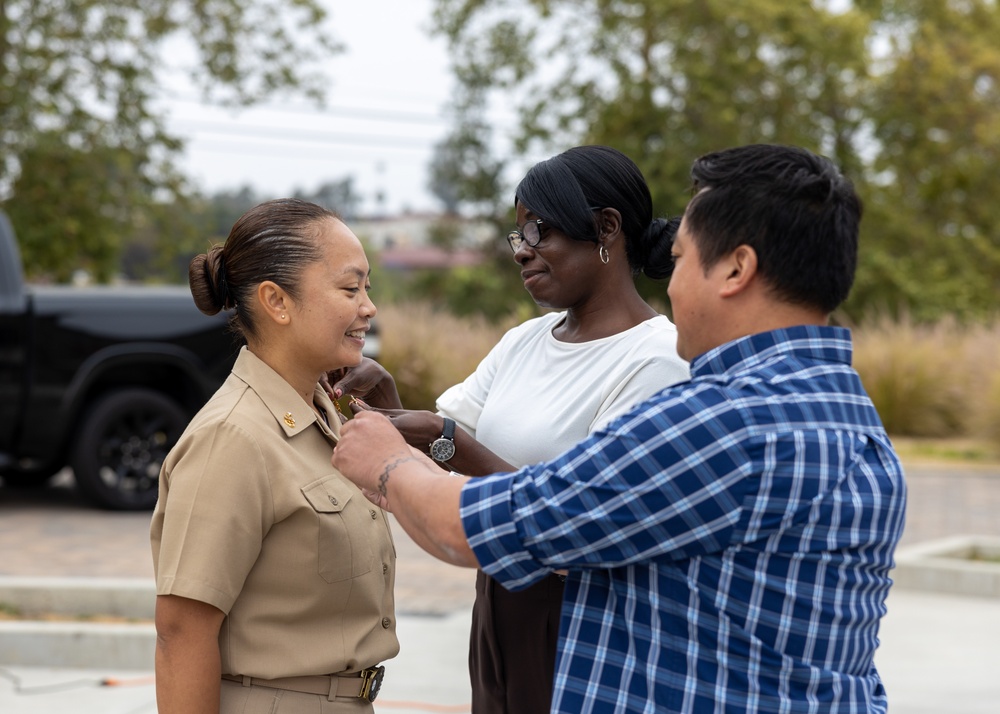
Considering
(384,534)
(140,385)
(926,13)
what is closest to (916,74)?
(926,13)

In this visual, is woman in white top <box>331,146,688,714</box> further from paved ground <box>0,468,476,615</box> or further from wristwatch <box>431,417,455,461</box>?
paved ground <box>0,468,476,615</box>

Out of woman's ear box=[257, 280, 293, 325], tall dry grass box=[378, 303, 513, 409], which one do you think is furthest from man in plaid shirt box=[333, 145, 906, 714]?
tall dry grass box=[378, 303, 513, 409]

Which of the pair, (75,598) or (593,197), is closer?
(593,197)

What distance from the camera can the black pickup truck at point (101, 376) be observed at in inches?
374

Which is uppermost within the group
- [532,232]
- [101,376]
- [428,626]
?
[532,232]

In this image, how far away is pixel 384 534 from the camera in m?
2.63

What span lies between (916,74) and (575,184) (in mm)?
28077

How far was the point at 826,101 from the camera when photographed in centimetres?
2761

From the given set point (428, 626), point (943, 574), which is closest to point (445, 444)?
point (428, 626)

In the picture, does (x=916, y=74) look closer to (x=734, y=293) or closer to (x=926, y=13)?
(x=926, y=13)

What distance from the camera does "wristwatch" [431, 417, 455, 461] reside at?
109 inches

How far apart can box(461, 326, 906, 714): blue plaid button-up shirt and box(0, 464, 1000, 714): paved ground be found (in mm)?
3792

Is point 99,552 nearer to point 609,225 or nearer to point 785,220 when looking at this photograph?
point 609,225

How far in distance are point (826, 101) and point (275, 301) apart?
1053 inches
